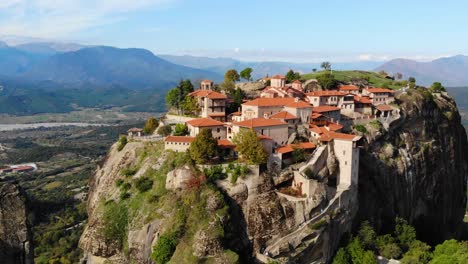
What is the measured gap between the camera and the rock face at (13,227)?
784 inches

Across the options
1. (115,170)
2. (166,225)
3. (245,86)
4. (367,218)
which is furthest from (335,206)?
(245,86)

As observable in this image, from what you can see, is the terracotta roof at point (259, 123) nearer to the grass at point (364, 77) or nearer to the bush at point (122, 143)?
the bush at point (122, 143)

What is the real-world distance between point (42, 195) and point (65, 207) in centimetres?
1862

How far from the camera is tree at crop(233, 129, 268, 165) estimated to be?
4950 cm

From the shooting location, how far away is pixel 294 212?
49062 mm

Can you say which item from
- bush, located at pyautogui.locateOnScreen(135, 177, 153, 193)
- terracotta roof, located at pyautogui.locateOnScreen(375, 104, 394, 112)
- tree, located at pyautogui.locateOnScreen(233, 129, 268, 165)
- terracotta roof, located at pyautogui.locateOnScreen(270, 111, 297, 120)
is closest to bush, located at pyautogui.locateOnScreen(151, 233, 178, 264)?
bush, located at pyautogui.locateOnScreen(135, 177, 153, 193)

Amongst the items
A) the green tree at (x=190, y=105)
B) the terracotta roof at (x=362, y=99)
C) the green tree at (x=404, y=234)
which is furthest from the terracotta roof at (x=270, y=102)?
the green tree at (x=404, y=234)

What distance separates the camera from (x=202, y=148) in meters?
49.5

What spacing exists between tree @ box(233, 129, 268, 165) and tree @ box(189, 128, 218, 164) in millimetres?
3086

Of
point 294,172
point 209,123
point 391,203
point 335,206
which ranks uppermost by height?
point 209,123

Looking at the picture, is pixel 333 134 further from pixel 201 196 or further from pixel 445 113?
pixel 445 113

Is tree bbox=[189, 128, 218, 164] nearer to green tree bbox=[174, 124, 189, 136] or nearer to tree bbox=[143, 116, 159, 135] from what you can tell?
green tree bbox=[174, 124, 189, 136]

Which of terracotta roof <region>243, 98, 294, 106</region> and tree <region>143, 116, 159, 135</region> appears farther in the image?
tree <region>143, 116, 159, 135</region>

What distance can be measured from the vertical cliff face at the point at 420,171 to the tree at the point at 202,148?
22.9 meters
